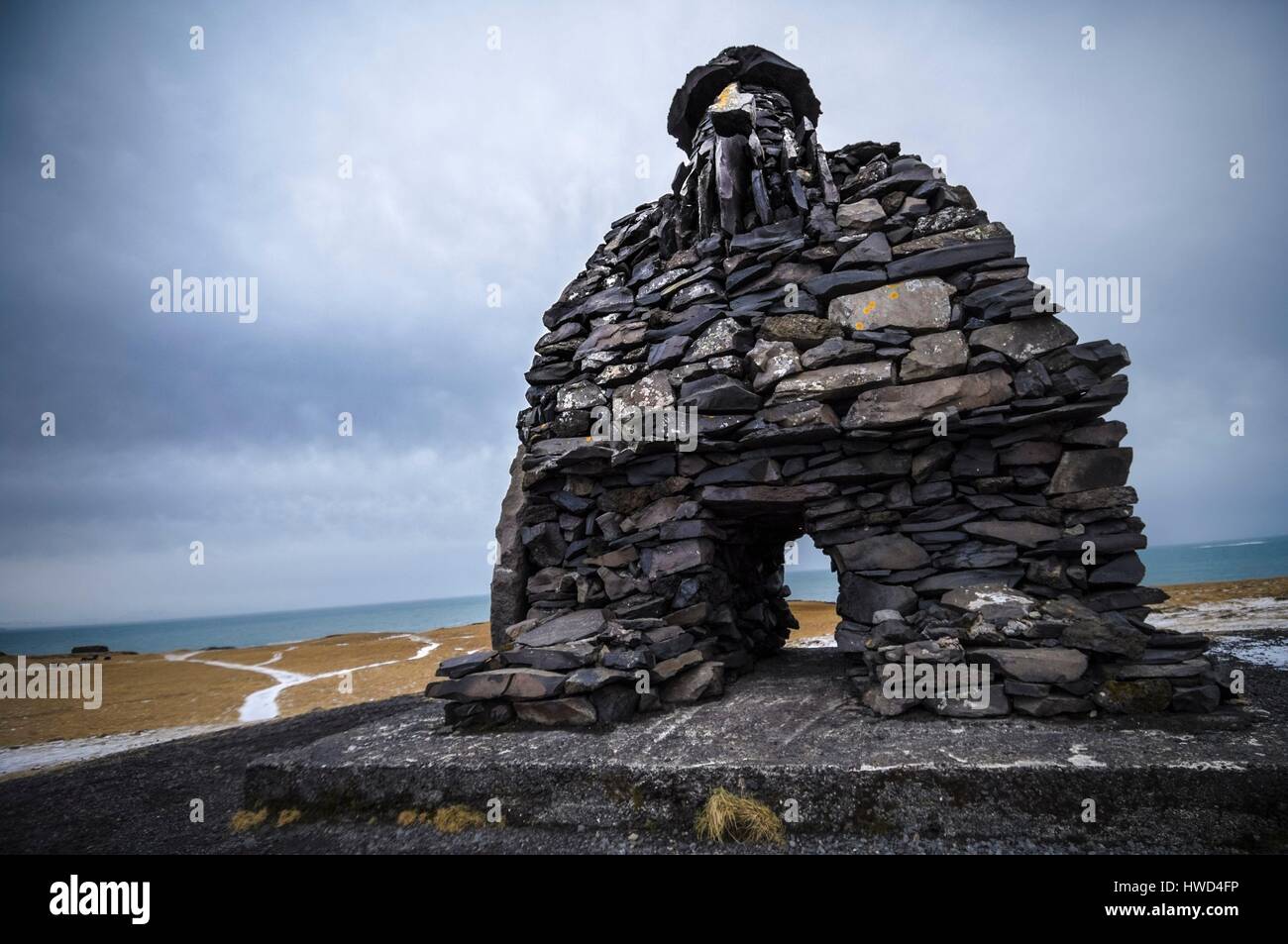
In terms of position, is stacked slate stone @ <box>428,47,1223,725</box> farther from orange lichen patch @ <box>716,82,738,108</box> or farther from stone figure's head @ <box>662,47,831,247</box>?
orange lichen patch @ <box>716,82,738,108</box>

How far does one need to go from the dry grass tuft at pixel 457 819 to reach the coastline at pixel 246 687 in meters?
6.40

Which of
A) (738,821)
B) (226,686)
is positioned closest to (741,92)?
(738,821)

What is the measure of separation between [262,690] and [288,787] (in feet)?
68.1

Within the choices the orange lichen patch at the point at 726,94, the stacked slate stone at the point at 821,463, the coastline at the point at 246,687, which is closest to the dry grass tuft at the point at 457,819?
the stacked slate stone at the point at 821,463

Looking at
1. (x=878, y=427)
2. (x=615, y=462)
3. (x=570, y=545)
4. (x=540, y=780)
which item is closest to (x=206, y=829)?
(x=540, y=780)

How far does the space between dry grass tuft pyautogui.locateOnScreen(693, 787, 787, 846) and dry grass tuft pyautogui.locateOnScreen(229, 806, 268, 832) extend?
3833 mm

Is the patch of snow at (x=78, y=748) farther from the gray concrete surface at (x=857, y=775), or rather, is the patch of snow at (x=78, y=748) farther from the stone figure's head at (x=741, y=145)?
the stone figure's head at (x=741, y=145)

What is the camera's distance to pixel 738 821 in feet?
11.8

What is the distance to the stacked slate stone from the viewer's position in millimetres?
4934

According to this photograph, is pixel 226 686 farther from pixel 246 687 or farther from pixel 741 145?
pixel 741 145

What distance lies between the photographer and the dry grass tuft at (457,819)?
4.07m

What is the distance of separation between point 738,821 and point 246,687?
25700 mm

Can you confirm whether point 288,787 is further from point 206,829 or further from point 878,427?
point 878,427

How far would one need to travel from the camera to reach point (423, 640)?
38.0 m
